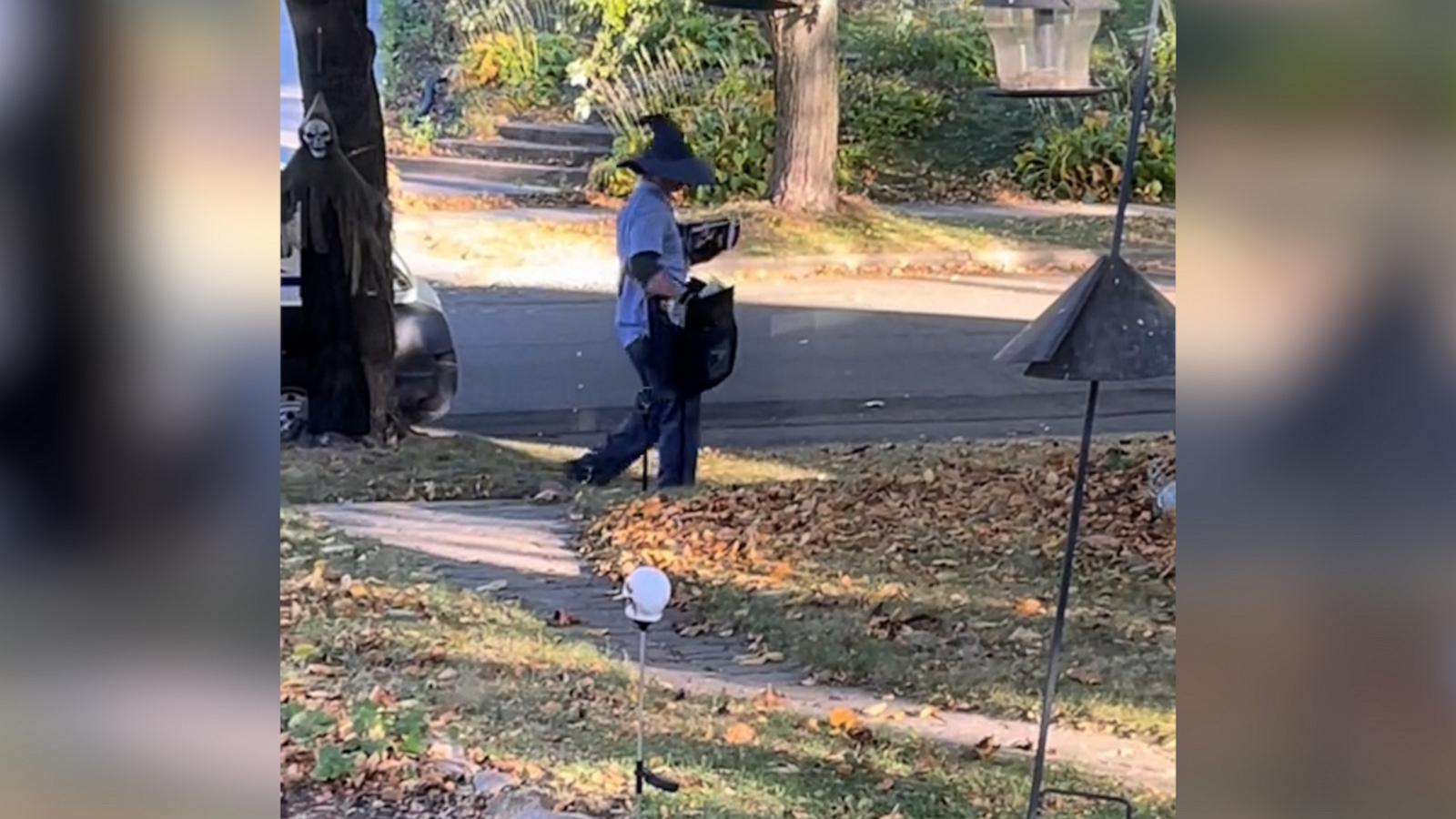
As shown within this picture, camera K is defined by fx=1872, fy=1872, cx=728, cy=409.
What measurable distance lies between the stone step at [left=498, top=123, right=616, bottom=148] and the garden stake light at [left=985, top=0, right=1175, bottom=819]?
95 centimetres

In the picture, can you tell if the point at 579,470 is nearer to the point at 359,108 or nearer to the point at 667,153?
the point at 667,153

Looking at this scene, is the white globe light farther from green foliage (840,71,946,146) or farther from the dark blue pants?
green foliage (840,71,946,146)

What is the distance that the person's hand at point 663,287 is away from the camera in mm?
4434

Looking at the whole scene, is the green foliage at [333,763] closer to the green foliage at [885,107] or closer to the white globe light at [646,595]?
the white globe light at [646,595]

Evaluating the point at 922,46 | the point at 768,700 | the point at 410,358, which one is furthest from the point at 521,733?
the point at 922,46

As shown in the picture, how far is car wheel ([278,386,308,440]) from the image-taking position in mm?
4398

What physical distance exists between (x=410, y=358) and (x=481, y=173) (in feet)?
1.54

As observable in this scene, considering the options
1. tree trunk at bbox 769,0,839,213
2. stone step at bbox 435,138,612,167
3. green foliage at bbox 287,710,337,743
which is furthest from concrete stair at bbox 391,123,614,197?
green foliage at bbox 287,710,337,743

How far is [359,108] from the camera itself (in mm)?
4336

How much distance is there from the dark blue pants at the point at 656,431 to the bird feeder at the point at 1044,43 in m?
1.04

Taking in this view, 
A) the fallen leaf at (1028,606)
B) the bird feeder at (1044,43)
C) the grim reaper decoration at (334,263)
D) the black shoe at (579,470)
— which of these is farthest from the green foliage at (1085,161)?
the grim reaper decoration at (334,263)
